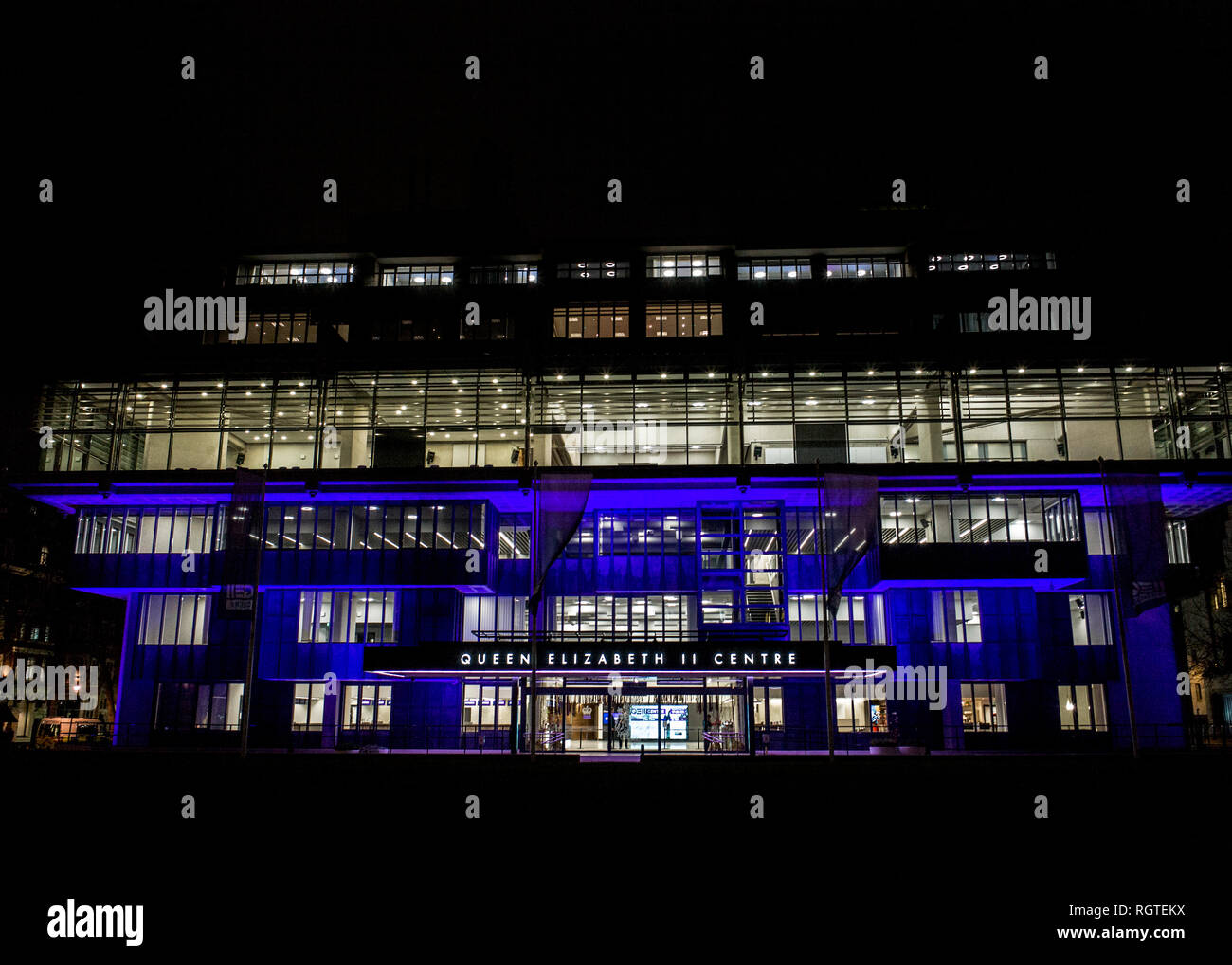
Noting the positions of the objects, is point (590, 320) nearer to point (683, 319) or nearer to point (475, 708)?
point (683, 319)

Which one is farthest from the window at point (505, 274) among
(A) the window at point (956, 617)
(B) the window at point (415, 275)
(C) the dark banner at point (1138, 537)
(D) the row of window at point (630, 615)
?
(C) the dark banner at point (1138, 537)

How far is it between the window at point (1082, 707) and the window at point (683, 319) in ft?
92.3

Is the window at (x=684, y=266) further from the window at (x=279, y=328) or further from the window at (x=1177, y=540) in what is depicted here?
the window at (x=1177, y=540)

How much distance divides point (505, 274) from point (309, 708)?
103 feet

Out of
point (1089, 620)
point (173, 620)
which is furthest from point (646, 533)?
point (173, 620)

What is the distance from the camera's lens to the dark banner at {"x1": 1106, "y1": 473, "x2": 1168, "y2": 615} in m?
26.4

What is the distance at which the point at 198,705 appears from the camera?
36.8 m

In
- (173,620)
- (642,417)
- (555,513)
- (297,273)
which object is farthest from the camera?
(297,273)

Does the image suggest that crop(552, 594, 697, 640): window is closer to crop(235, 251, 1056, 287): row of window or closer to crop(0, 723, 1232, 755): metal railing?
crop(0, 723, 1232, 755): metal railing

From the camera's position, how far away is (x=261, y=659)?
117 ft

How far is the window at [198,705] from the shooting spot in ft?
120
